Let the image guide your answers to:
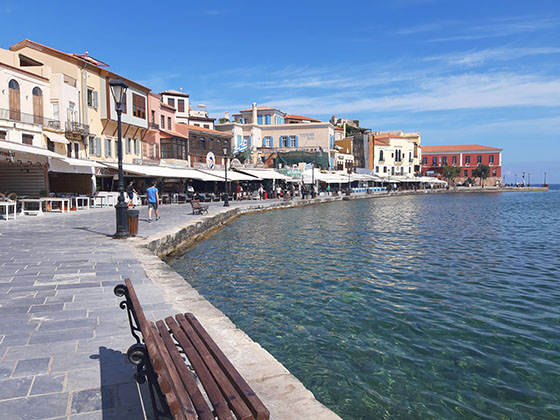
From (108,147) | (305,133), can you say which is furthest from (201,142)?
(305,133)

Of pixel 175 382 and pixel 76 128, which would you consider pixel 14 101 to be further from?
pixel 175 382

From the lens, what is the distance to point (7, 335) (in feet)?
12.7

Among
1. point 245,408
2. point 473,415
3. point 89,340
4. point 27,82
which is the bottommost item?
point 473,415

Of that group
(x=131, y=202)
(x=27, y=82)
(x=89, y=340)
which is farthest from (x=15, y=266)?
(x=27, y=82)

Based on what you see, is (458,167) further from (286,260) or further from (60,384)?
(60,384)

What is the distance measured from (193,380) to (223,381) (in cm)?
15

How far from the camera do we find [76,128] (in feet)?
76.3

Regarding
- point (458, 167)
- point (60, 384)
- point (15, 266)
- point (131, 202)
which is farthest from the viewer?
point (458, 167)

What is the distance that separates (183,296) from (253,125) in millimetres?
49290

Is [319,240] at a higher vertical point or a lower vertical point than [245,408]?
lower

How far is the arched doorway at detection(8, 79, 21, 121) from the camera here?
787 inches

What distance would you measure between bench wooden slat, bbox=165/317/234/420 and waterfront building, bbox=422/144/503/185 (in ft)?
306

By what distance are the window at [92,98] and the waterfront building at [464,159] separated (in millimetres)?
77566

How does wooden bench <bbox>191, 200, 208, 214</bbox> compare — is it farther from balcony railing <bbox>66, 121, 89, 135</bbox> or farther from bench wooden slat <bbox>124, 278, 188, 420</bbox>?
bench wooden slat <bbox>124, 278, 188, 420</bbox>
